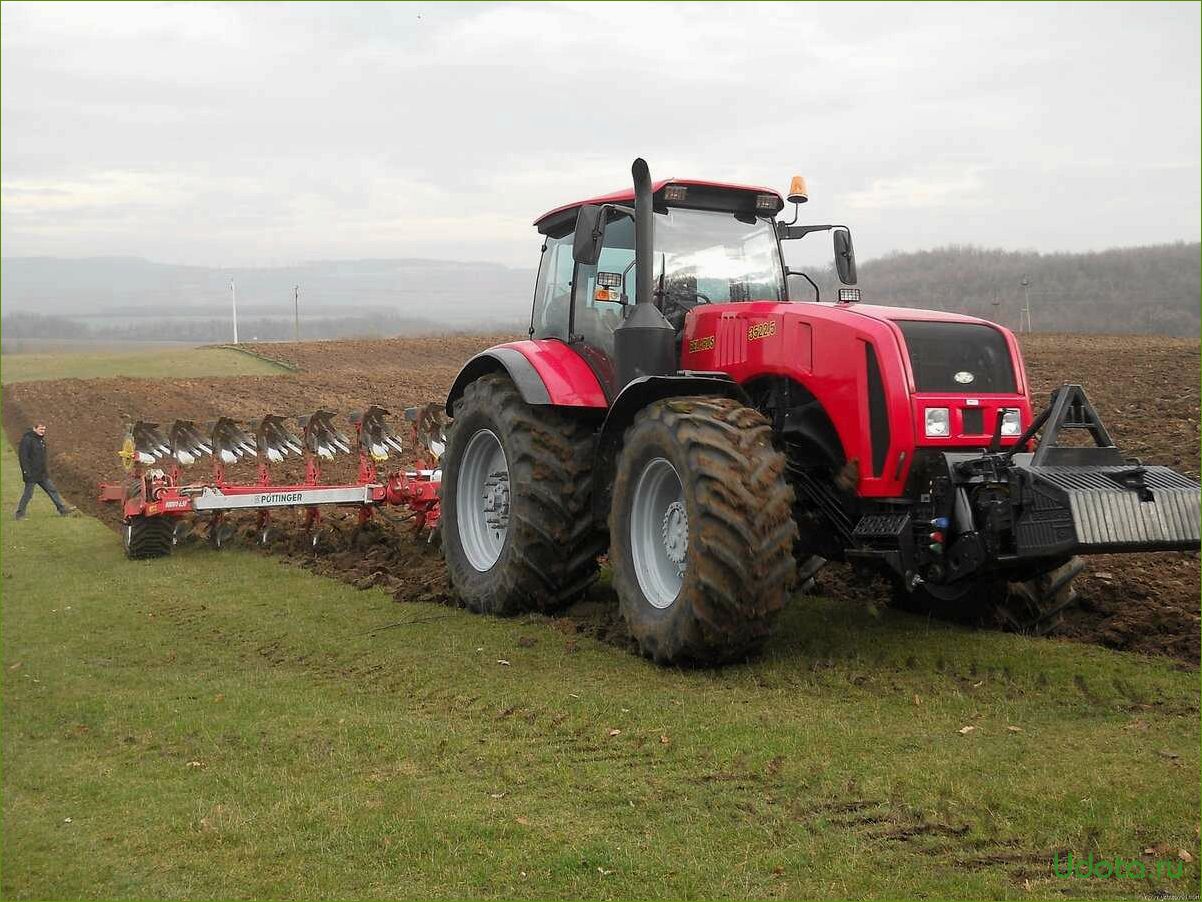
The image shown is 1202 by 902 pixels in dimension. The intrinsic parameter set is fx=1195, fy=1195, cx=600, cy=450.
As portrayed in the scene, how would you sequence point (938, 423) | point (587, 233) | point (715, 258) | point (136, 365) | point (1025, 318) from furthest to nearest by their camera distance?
point (136, 365)
point (1025, 318)
point (715, 258)
point (587, 233)
point (938, 423)

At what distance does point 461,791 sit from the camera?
16.3ft

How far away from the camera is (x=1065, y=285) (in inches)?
1532

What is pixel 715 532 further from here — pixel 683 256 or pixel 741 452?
pixel 683 256

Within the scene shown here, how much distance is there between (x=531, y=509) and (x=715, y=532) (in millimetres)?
2003

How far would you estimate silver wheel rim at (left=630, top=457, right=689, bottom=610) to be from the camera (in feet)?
22.6

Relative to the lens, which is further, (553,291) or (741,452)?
(553,291)

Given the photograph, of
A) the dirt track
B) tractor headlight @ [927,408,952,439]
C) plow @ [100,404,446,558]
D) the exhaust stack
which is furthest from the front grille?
plow @ [100,404,446,558]

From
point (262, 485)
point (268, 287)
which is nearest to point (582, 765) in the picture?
point (262, 485)

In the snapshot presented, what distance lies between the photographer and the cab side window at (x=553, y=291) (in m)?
8.66

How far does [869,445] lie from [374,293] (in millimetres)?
177234

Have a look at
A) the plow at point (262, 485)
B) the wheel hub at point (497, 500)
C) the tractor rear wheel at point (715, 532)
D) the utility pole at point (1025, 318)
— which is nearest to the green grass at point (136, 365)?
the utility pole at point (1025, 318)

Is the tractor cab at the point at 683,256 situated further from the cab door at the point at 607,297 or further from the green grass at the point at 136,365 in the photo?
the green grass at the point at 136,365

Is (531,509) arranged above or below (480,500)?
above

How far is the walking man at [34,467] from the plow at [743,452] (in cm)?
948
